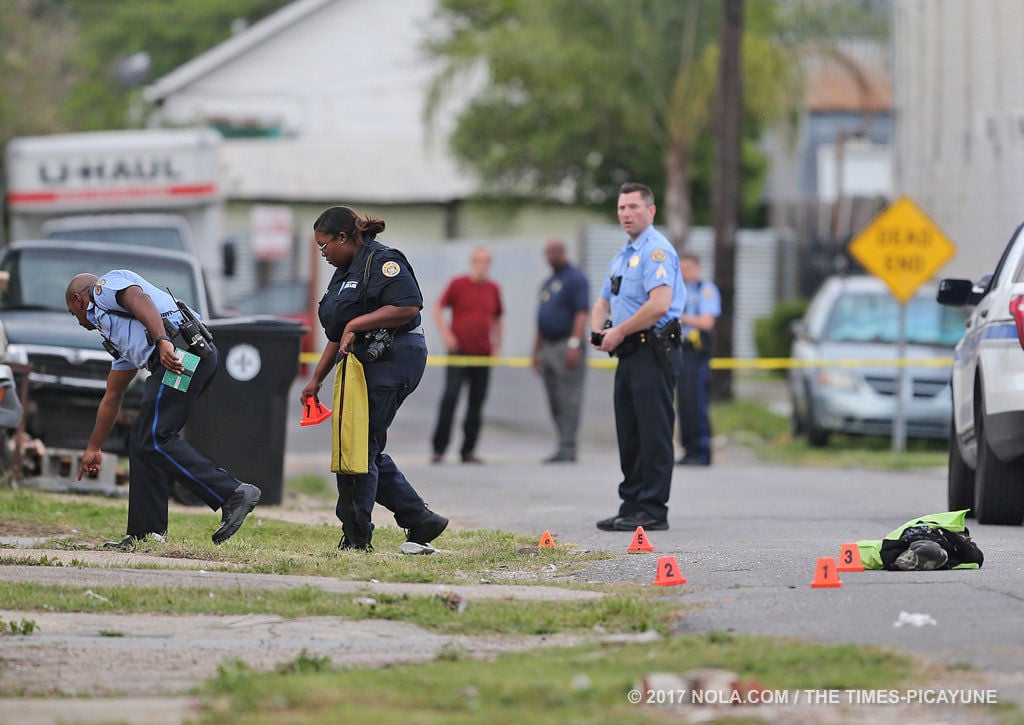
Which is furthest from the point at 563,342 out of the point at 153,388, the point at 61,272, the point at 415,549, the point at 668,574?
the point at 668,574

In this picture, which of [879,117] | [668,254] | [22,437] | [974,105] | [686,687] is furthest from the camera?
[879,117]

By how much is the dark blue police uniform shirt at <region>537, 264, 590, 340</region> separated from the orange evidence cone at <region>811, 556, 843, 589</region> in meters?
9.56

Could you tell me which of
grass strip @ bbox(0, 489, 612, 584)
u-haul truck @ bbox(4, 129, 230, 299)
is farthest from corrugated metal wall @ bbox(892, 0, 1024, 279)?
grass strip @ bbox(0, 489, 612, 584)

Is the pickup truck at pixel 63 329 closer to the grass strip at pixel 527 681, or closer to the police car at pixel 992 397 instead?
the police car at pixel 992 397

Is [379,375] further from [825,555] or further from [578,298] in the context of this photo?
[578,298]

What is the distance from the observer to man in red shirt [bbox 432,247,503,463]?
17266 mm

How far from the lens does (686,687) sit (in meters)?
5.46

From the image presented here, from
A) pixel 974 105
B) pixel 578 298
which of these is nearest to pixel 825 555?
pixel 578 298

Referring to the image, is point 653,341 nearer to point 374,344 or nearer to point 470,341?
point 374,344

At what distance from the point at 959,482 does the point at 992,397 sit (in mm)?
1383

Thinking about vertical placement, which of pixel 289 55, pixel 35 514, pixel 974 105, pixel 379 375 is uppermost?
pixel 289 55

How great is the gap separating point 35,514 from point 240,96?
3958 centimetres

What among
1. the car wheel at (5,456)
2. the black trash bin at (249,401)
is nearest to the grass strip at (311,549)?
the black trash bin at (249,401)

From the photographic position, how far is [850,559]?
8.15 meters
